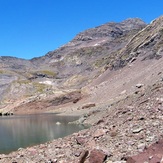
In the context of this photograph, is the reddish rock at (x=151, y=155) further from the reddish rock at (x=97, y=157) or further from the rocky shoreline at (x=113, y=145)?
the reddish rock at (x=97, y=157)

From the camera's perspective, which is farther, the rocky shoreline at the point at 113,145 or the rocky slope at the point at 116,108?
the rocky slope at the point at 116,108

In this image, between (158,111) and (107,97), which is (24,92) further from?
(158,111)

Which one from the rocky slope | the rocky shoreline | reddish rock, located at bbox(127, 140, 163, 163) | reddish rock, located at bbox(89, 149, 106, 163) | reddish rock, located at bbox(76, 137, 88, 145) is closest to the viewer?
reddish rock, located at bbox(127, 140, 163, 163)

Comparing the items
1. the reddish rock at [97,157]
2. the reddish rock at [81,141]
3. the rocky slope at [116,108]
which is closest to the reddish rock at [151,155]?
the rocky slope at [116,108]

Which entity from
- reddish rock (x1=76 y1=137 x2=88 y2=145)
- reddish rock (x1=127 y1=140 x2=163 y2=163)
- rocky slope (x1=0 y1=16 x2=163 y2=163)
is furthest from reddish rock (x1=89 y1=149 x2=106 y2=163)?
reddish rock (x1=76 y1=137 x2=88 y2=145)

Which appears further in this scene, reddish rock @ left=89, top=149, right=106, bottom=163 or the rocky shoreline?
the rocky shoreline

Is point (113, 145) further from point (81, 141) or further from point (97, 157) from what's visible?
point (81, 141)

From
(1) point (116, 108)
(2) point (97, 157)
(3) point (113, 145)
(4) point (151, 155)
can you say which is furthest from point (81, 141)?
(1) point (116, 108)

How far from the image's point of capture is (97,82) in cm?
14862

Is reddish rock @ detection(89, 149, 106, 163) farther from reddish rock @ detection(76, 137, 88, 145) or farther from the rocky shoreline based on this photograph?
reddish rock @ detection(76, 137, 88, 145)

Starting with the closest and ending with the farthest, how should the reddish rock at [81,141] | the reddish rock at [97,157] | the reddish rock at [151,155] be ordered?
the reddish rock at [151,155] < the reddish rock at [97,157] < the reddish rock at [81,141]

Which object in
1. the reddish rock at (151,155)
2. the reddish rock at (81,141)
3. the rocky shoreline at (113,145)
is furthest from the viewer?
the reddish rock at (81,141)

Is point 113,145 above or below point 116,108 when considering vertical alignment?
below

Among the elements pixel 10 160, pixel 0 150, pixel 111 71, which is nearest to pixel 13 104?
pixel 111 71
